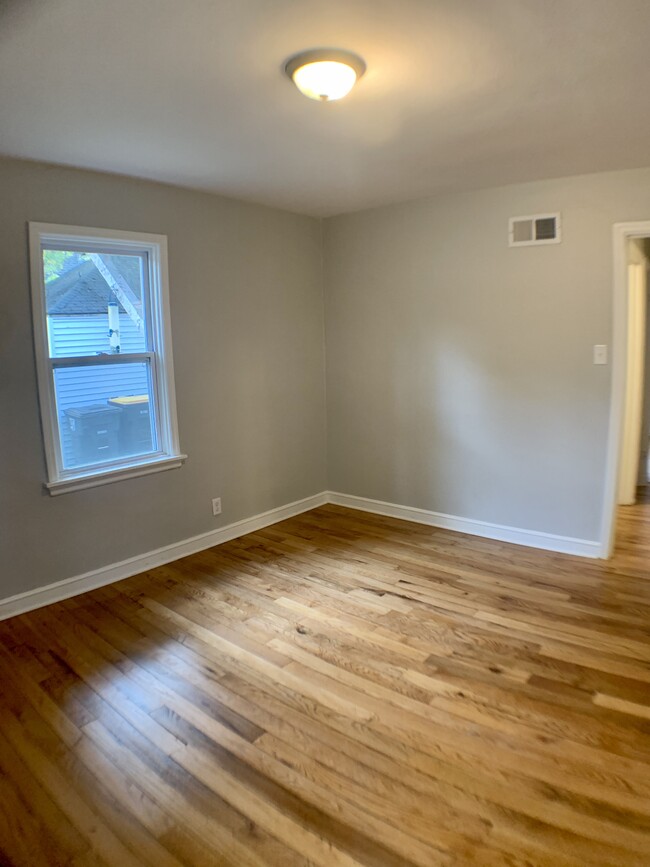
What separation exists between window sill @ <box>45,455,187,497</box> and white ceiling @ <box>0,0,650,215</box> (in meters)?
1.75

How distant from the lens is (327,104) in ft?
7.52

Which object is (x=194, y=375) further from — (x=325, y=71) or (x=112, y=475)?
(x=325, y=71)

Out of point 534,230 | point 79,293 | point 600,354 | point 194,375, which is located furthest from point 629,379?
point 79,293

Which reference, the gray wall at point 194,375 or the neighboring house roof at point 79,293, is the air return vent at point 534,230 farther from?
the neighboring house roof at point 79,293

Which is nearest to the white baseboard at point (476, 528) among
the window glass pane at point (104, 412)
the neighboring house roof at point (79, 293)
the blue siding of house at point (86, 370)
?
the window glass pane at point (104, 412)

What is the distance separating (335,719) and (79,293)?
270 centimetres

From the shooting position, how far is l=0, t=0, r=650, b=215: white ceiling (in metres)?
1.65

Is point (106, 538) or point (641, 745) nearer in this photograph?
point (641, 745)

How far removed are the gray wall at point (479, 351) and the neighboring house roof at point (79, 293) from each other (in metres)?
2.00

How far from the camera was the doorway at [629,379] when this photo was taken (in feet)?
11.3

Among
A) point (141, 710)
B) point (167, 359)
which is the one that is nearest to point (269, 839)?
point (141, 710)

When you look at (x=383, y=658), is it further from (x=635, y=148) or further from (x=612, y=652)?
(x=635, y=148)

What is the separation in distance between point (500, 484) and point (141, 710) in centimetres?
279

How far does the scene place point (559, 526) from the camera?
3844 millimetres
